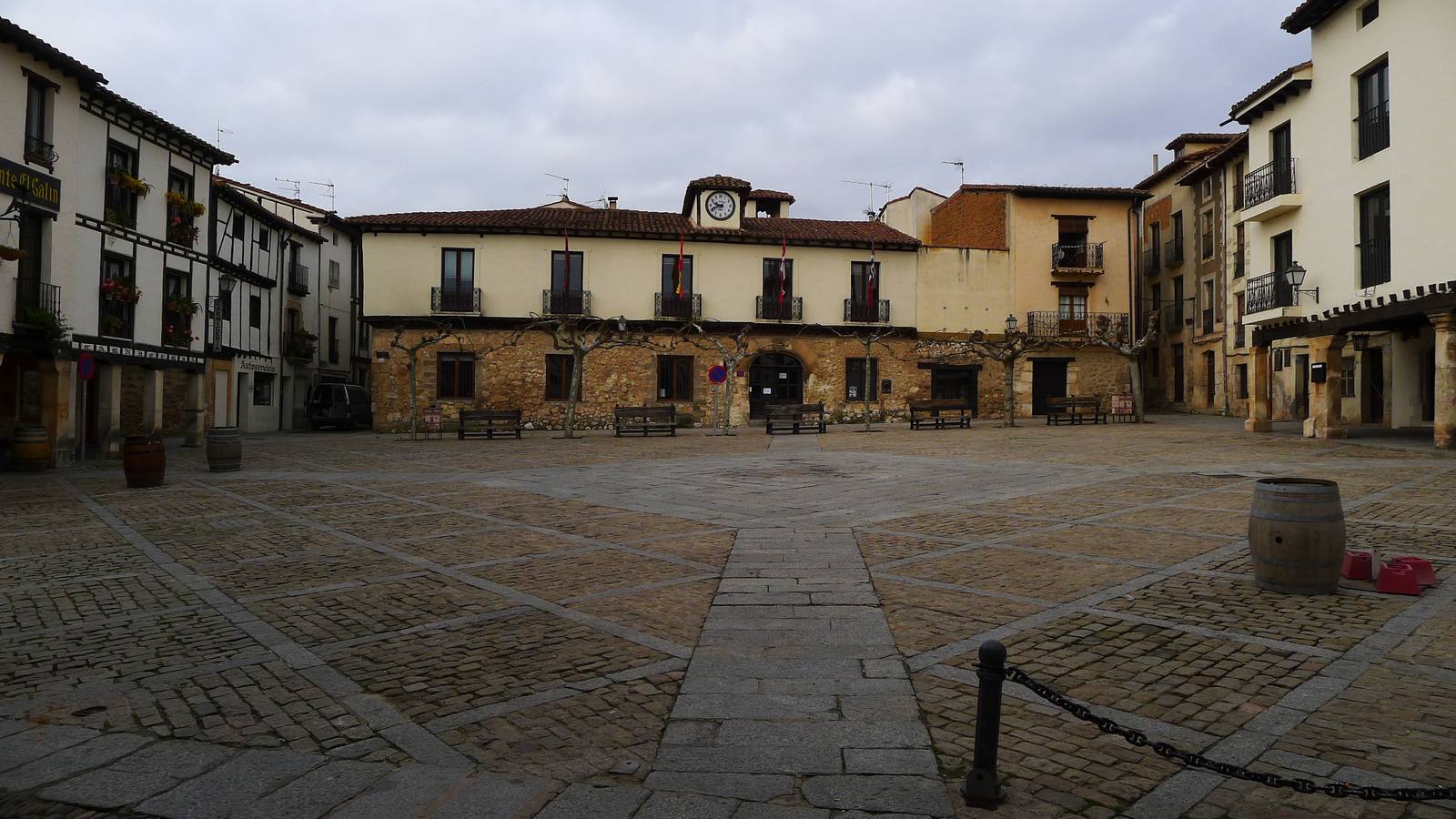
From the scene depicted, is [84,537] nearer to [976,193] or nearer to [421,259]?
[421,259]

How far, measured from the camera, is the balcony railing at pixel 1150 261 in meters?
38.2

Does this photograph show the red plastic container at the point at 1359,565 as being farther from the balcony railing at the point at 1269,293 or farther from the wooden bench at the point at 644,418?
the wooden bench at the point at 644,418

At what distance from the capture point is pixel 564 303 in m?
30.4

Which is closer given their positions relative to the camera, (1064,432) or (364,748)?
(364,748)

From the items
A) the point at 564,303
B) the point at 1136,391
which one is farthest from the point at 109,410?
the point at 1136,391

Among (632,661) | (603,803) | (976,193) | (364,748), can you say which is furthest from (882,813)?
(976,193)

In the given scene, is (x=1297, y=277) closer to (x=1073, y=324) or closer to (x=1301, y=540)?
(x=1073, y=324)

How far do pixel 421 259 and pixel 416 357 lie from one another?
379cm

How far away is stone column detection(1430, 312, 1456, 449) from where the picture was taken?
15039mm

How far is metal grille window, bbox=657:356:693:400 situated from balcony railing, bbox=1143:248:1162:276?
23636mm

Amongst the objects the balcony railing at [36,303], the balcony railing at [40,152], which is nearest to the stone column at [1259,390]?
the balcony railing at [36,303]

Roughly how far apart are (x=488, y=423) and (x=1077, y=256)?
25139 millimetres

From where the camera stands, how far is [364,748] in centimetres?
339

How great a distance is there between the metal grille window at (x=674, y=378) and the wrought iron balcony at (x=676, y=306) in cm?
163
